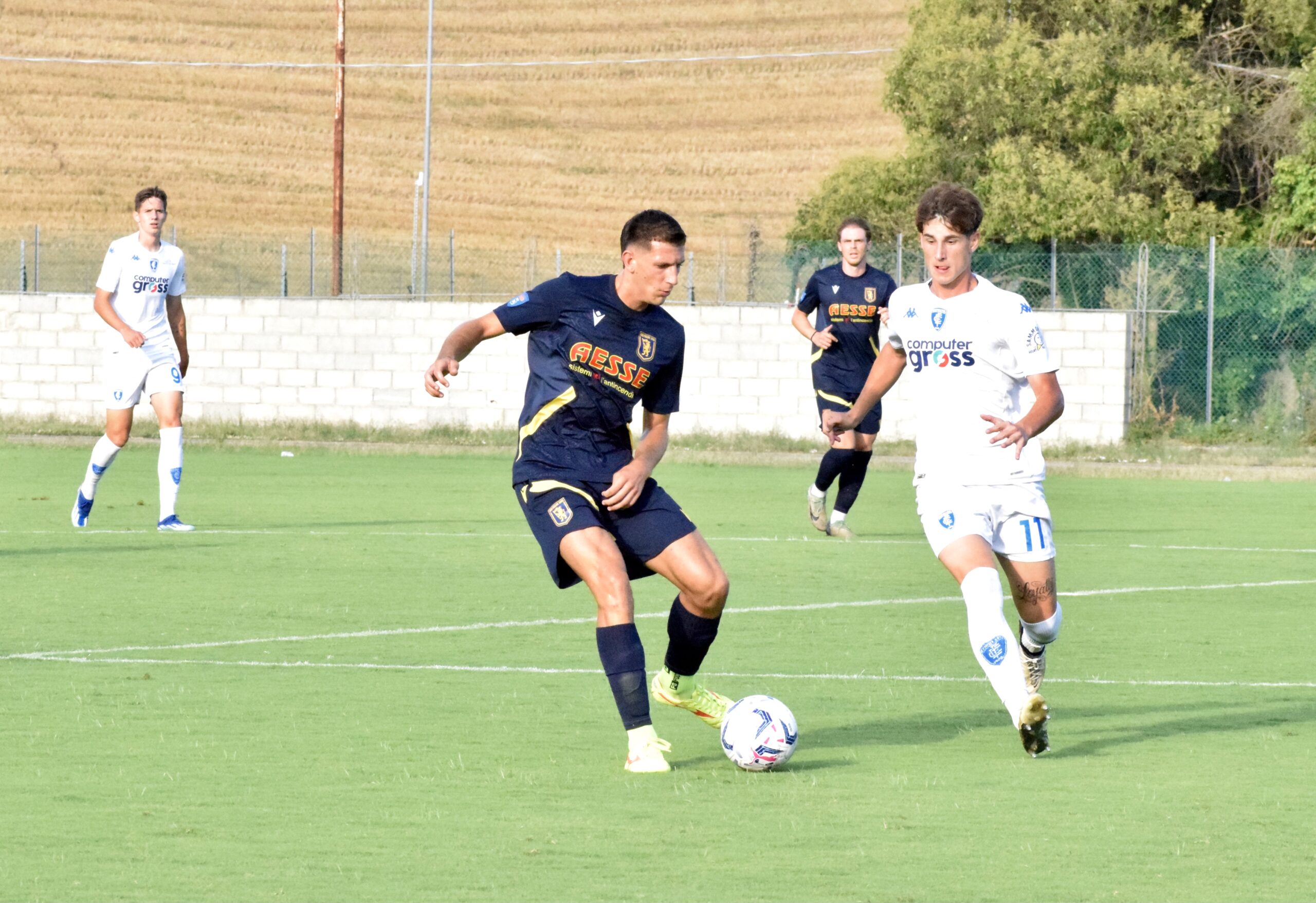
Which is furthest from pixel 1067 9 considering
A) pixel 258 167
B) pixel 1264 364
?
pixel 258 167

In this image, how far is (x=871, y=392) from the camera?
328 inches

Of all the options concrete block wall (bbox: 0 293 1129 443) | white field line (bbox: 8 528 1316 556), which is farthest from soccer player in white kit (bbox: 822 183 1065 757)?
concrete block wall (bbox: 0 293 1129 443)

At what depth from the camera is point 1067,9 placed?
33.4 metres

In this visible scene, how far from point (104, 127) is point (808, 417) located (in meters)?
46.9

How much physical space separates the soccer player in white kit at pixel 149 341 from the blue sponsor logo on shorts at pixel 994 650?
8830mm

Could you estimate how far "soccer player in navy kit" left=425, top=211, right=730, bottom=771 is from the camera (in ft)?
24.1

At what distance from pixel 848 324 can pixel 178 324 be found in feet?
15.8

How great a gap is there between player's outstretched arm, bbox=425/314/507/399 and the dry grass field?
177 feet

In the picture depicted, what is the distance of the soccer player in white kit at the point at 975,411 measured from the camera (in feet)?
24.6

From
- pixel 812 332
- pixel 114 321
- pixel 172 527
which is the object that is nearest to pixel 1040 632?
pixel 812 332

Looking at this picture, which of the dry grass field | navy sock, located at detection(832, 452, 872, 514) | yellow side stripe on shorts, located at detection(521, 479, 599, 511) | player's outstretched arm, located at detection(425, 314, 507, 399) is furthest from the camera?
the dry grass field

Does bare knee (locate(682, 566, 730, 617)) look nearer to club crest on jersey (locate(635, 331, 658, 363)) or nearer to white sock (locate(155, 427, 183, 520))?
club crest on jersey (locate(635, 331, 658, 363))

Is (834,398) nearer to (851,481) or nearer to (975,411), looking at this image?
(851,481)

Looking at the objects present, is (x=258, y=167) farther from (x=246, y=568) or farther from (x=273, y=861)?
(x=273, y=861)
